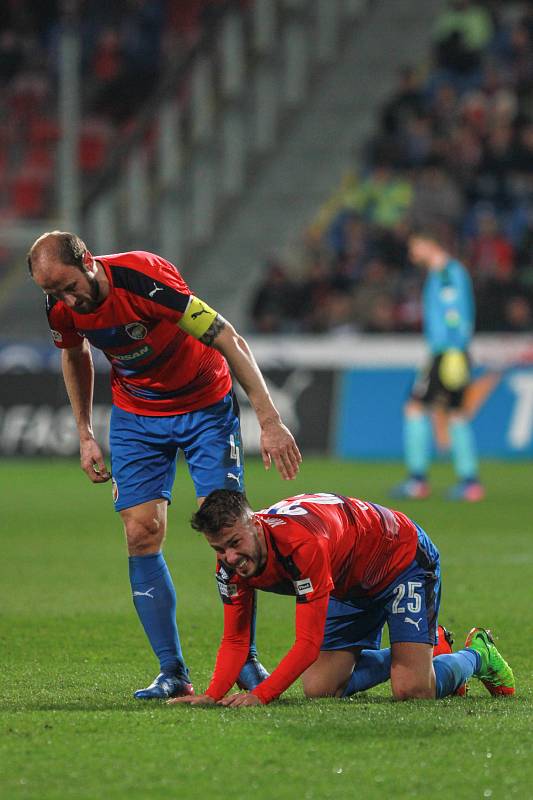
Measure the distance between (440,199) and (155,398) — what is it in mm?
14070

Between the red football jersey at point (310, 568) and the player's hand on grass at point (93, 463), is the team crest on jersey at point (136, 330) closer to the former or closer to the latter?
the player's hand on grass at point (93, 463)

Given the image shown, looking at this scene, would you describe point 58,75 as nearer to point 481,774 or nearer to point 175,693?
point 175,693

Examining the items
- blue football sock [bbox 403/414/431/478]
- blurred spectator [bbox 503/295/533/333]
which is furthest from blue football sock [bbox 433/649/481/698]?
blurred spectator [bbox 503/295/533/333]

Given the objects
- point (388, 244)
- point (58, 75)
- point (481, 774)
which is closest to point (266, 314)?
point (388, 244)

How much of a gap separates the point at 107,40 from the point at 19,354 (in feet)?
24.5

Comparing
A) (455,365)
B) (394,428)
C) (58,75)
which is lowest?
(394,428)

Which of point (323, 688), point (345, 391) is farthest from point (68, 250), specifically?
point (345, 391)

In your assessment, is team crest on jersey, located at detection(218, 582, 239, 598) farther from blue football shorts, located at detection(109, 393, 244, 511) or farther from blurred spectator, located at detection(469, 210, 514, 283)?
blurred spectator, located at detection(469, 210, 514, 283)

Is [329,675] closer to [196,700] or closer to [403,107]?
[196,700]

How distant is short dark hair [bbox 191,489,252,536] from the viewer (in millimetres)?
5000

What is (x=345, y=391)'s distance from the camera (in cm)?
1747

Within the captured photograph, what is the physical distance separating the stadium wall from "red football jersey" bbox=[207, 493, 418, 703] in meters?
11.4

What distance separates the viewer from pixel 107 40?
23.3 meters

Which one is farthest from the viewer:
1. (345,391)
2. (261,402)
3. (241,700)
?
(345,391)
